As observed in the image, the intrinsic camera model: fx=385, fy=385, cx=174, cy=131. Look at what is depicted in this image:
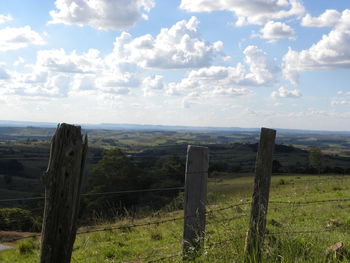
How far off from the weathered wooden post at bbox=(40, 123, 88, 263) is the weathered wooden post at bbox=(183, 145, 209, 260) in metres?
2.12

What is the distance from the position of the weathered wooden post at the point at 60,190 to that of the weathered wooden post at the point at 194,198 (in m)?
2.12

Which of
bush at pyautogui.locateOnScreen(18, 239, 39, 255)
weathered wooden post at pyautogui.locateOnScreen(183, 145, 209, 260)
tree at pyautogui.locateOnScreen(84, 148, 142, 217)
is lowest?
tree at pyautogui.locateOnScreen(84, 148, 142, 217)

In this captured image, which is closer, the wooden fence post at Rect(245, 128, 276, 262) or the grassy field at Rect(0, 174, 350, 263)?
the grassy field at Rect(0, 174, 350, 263)

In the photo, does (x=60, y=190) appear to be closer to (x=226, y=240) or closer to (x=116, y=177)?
(x=226, y=240)

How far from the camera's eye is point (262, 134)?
5672 millimetres

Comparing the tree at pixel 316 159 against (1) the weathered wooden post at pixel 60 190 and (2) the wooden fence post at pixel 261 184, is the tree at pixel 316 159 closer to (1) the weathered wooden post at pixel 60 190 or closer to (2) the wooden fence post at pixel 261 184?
(2) the wooden fence post at pixel 261 184

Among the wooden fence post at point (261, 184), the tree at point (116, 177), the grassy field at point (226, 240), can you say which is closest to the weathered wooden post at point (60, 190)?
the grassy field at point (226, 240)

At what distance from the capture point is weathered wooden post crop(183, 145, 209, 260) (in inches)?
222

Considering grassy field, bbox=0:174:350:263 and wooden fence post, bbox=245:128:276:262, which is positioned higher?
wooden fence post, bbox=245:128:276:262

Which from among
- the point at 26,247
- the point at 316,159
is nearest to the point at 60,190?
the point at 26,247

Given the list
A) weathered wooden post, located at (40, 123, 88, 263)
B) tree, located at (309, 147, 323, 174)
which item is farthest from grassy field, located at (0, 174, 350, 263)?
tree, located at (309, 147, 323, 174)

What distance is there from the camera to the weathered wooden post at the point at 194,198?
18.5 feet

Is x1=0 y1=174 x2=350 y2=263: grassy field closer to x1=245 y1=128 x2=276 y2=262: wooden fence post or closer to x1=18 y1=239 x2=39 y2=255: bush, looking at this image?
x1=18 y1=239 x2=39 y2=255: bush

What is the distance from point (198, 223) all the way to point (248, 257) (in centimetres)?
87
